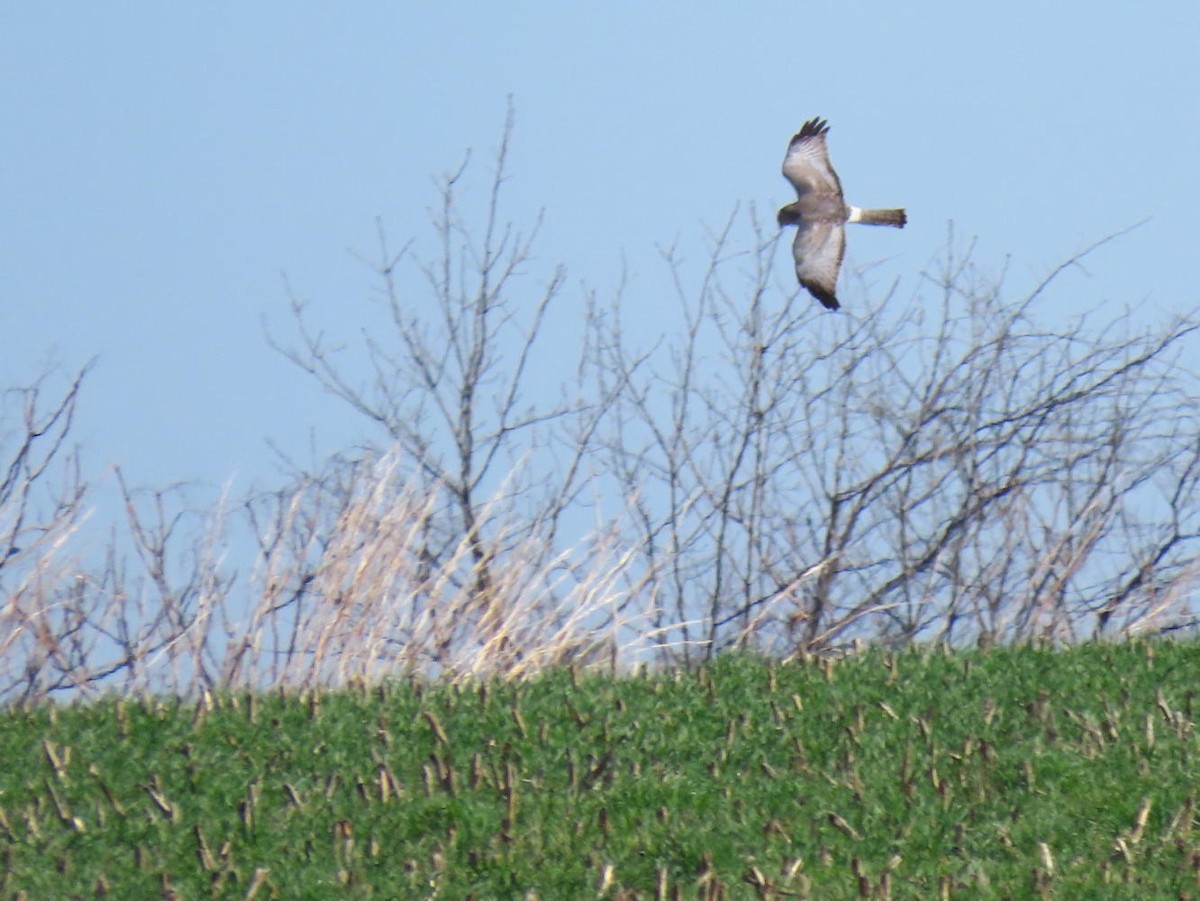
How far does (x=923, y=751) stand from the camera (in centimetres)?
562

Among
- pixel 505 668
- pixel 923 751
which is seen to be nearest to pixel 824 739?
pixel 923 751

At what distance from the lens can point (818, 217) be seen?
9.05 meters

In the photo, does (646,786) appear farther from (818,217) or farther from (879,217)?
(879,217)

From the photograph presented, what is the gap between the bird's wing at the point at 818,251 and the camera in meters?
8.95

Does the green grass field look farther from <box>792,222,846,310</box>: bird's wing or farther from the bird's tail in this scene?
the bird's tail

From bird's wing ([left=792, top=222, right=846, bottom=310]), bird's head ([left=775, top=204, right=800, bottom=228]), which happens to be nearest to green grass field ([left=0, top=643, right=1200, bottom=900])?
bird's wing ([left=792, top=222, right=846, bottom=310])

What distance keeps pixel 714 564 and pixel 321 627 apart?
14.3ft

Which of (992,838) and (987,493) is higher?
(987,493)

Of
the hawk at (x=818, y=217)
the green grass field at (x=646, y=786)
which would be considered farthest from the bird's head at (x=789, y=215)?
the green grass field at (x=646, y=786)

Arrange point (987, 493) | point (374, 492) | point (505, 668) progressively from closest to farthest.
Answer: point (505, 668)
point (374, 492)
point (987, 493)

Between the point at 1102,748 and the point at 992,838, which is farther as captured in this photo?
the point at 1102,748

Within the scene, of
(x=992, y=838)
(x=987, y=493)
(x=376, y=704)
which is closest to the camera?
(x=992, y=838)

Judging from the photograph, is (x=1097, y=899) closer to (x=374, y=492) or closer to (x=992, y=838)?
(x=992, y=838)

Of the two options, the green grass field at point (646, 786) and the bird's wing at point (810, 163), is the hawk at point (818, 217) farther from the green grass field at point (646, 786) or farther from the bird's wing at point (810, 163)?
the green grass field at point (646, 786)
